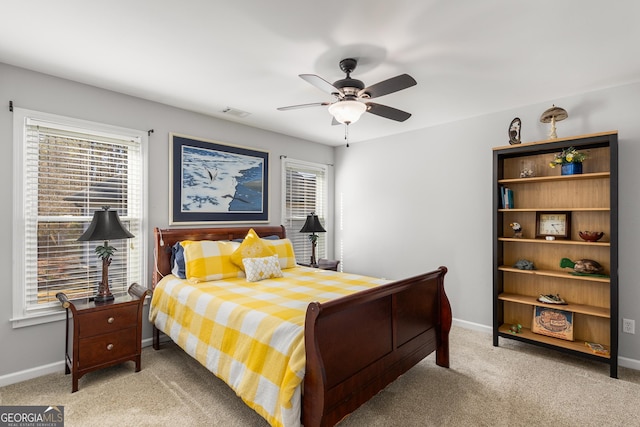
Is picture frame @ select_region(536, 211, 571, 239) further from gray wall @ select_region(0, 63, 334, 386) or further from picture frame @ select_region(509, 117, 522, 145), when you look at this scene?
gray wall @ select_region(0, 63, 334, 386)

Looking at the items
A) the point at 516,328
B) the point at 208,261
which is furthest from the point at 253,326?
the point at 516,328

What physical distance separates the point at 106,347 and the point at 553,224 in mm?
4304

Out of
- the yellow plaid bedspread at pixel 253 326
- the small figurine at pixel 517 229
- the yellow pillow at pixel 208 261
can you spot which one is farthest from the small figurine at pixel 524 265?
the yellow pillow at pixel 208 261

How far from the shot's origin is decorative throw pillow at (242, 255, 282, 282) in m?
3.15

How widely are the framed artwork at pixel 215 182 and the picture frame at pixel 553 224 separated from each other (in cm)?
324

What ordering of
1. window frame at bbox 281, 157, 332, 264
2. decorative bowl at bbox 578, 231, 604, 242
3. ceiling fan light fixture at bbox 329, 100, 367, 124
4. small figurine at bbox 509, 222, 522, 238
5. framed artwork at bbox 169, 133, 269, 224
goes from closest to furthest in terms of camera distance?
ceiling fan light fixture at bbox 329, 100, 367, 124
decorative bowl at bbox 578, 231, 604, 242
small figurine at bbox 509, 222, 522, 238
framed artwork at bbox 169, 133, 269, 224
window frame at bbox 281, 157, 332, 264

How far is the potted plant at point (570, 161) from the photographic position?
2959 mm

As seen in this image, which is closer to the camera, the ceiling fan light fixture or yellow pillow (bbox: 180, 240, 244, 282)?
the ceiling fan light fixture

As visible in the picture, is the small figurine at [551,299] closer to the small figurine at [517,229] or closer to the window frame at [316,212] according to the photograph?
the small figurine at [517,229]

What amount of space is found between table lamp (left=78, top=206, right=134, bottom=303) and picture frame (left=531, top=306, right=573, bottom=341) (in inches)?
157

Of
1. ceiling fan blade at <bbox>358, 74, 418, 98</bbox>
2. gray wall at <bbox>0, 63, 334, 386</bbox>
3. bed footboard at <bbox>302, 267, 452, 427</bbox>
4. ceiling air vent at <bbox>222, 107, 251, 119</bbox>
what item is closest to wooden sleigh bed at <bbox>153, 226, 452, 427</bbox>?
bed footboard at <bbox>302, 267, 452, 427</bbox>

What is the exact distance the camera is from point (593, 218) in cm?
309

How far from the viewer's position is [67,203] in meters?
2.86

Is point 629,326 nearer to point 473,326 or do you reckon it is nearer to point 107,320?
point 473,326
